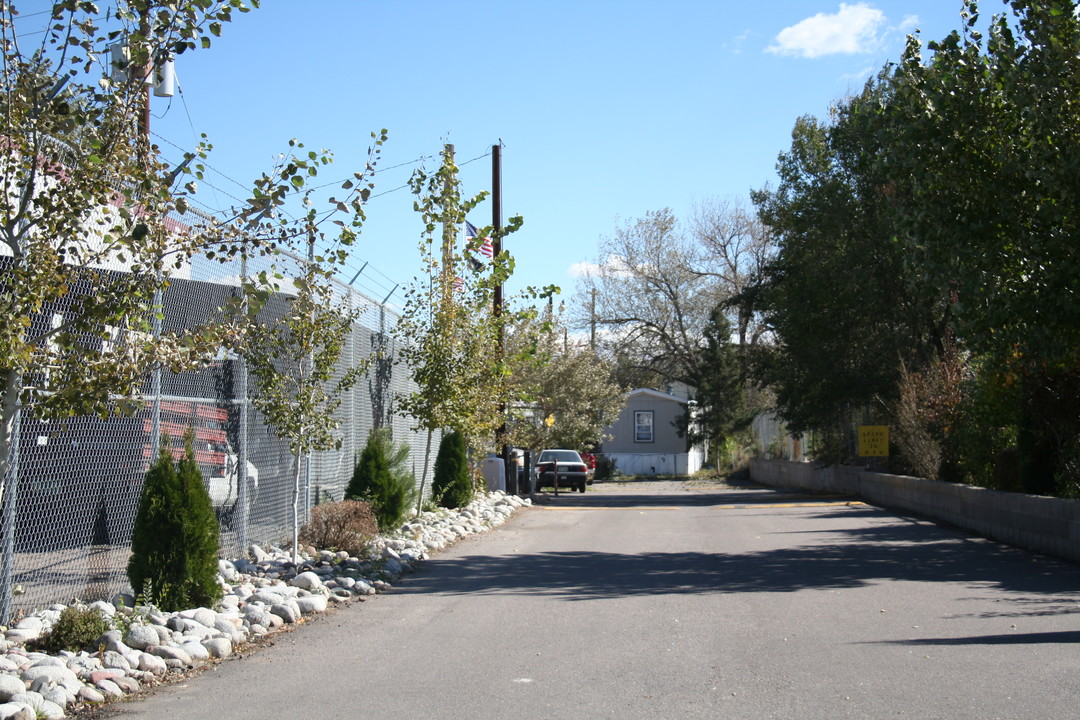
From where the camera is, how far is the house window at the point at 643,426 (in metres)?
55.8

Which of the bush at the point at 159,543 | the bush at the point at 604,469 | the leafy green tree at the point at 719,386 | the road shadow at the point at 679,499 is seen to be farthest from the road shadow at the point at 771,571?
the bush at the point at 604,469

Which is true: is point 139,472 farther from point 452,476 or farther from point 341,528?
point 452,476

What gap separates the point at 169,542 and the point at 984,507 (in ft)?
40.1

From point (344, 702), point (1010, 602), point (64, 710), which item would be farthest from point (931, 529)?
point (64, 710)

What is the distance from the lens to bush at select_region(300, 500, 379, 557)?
1332 cm

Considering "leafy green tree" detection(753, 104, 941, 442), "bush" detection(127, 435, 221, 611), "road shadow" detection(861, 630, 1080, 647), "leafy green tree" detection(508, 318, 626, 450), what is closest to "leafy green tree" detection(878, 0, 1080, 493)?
"road shadow" detection(861, 630, 1080, 647)

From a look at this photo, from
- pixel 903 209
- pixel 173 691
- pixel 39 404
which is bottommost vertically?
pixel 173 691

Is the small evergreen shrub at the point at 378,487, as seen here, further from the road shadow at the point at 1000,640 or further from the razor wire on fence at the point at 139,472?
the road shadow at the point at 1000,640

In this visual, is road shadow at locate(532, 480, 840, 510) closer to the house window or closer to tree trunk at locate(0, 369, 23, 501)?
tree trunk at locate(0, 369, 23, 501)

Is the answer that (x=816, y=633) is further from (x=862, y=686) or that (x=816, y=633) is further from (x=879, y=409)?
(x=879, y=409)

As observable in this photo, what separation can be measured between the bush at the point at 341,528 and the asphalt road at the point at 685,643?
0.97m

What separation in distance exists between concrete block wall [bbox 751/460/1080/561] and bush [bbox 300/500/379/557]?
339 inches

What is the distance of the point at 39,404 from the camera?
6469 mm

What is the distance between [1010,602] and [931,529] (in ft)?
24.8
